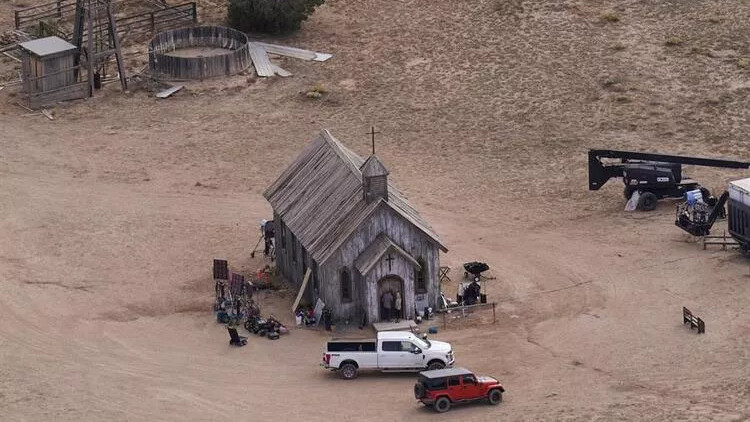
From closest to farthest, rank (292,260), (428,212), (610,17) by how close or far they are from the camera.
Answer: (292,260), (428,212), (610,17)

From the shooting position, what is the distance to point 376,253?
64.7m

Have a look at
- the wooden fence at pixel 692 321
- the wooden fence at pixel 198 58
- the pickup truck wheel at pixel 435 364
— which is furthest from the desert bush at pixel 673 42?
the pickup truck wheel at pixel 435 364

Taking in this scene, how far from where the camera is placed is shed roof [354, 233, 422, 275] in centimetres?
6450

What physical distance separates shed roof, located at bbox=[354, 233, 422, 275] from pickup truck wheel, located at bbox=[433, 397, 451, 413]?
859cm

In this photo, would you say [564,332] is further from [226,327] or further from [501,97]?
[501,97]

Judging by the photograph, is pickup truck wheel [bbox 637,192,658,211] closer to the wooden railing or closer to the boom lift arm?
the boom lift arm

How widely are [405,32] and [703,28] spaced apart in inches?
638

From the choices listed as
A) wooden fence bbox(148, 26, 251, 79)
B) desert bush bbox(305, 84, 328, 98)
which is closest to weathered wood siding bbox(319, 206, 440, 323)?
desert bush bbox(305, 84, 328, 98)

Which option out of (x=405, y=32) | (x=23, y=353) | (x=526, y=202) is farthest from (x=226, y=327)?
(x=405, y=32)

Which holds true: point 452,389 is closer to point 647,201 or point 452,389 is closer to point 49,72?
point 647,201

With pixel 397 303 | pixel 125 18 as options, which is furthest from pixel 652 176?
pixel 125 18

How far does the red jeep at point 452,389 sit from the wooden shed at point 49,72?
39829 millimetres

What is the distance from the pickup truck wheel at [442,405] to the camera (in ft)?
187

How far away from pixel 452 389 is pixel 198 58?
3972 centimetres
